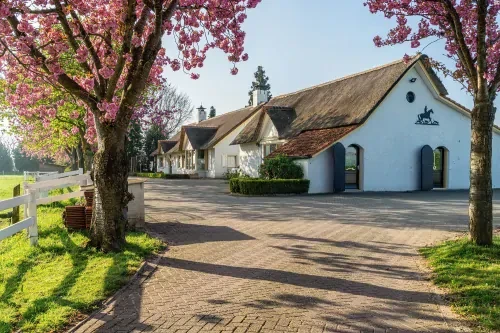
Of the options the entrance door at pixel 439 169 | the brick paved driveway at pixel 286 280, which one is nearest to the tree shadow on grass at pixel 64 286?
the brick paved driveway at pixel 286 280

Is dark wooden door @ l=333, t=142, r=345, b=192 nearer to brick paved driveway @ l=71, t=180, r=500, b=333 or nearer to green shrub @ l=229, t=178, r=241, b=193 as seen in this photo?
green shrub @ l=229, t=178, r=241, b=193

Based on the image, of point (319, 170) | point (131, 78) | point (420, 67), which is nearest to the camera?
point (131, 78)

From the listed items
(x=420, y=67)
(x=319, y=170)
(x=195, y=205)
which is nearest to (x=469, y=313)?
(x=195, y=205)

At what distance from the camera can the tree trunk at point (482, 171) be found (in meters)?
6.87

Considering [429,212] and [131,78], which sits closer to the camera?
[131,78]

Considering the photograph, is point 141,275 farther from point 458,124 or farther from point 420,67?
point 458,124

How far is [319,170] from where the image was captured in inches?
825

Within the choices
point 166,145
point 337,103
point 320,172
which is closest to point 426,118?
point 337,103

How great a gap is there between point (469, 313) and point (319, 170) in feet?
54.2

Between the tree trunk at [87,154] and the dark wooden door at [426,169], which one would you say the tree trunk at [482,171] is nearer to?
the dark wooden door at [426,169]

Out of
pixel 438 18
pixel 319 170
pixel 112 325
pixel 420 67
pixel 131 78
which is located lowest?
pixel 112 325

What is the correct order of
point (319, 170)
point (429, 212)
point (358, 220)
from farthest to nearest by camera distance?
point (319, 170)
point (429, 212)
point (358, 220)

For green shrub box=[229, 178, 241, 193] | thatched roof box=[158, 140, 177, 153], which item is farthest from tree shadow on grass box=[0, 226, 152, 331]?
thatched roof box=[158, 140, 177, 153]

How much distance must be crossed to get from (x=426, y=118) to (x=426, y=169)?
2961 mm
